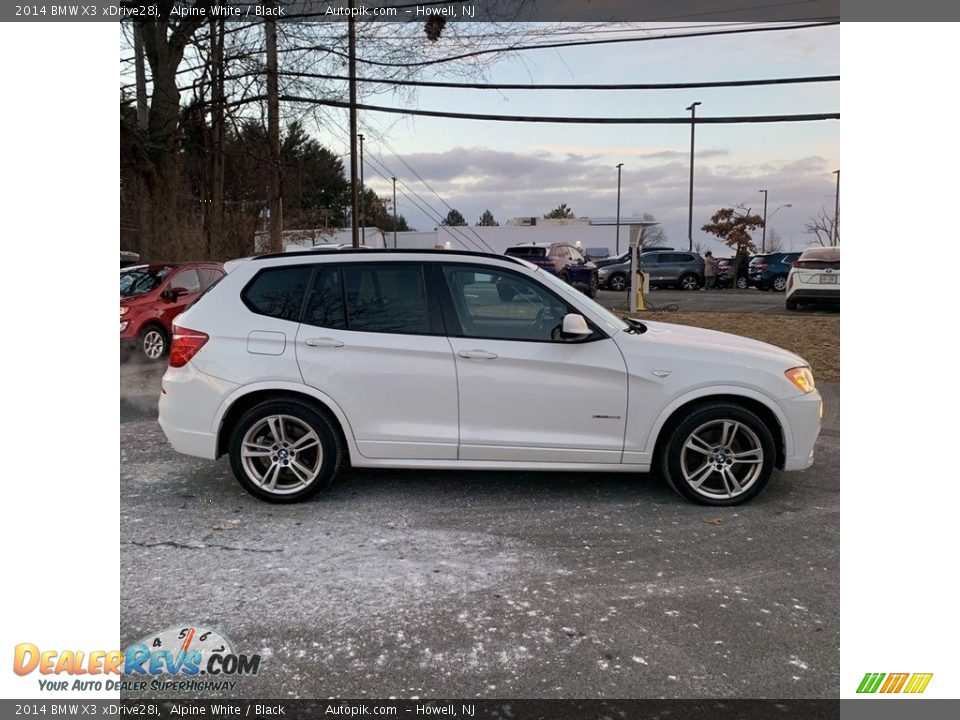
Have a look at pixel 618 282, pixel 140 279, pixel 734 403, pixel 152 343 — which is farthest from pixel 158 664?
pixel 618 282

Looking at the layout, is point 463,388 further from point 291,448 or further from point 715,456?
point 715,456

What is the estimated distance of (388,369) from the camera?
471 centimetres

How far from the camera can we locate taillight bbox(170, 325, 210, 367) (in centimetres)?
481

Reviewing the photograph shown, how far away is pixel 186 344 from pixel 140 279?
752 centimetres

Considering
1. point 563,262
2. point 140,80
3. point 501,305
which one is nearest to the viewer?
point 501,305

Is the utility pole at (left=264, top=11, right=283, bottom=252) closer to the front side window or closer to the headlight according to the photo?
the front side window

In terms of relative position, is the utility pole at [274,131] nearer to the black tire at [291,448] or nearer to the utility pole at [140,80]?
the utility pole at [140,80]

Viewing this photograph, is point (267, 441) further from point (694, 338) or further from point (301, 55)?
point (301, 55)

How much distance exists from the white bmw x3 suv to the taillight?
0.01 m

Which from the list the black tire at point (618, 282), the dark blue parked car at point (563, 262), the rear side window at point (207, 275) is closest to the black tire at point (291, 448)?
the rear side window at point (207, 275)

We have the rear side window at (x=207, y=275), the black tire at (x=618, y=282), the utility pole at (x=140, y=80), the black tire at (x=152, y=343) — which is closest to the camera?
the black tire at (x=152, y=343)

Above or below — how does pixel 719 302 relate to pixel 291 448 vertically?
above

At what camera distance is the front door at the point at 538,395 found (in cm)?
467

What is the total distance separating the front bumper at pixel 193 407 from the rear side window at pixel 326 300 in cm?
70
